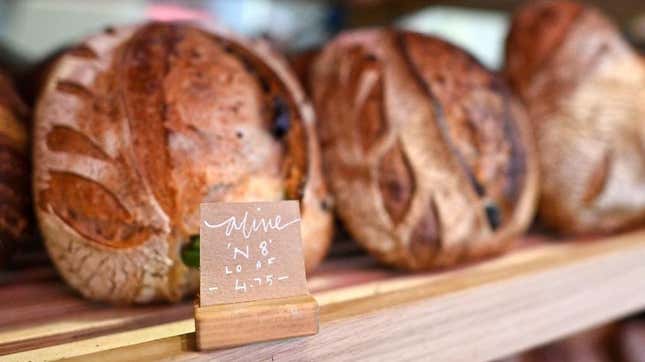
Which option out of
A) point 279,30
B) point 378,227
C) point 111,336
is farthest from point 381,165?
point 279,30

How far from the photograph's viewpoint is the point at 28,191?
2.86 ft

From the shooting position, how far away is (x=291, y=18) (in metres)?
2.33

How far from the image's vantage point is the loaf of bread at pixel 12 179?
82 cm

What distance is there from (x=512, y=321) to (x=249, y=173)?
568 mm

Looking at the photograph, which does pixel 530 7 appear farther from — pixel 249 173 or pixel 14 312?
pixel 14 312

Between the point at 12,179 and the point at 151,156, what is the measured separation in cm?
26

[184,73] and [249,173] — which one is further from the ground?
[184,73]

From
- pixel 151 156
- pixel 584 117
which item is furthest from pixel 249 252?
pixel 584 117

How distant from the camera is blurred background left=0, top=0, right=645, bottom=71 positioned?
1.89m

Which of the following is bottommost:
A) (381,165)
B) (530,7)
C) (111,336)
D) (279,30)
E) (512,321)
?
(512,321)

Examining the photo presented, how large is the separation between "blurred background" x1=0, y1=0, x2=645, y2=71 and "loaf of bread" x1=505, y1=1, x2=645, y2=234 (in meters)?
0.22

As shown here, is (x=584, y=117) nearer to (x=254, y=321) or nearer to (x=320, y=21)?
(x=254, y=321)

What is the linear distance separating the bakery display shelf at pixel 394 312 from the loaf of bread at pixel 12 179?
109mm

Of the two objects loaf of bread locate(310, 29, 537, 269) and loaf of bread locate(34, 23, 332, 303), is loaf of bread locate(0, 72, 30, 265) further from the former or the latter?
loaf of bread locate(310, 29, 537, 269)
